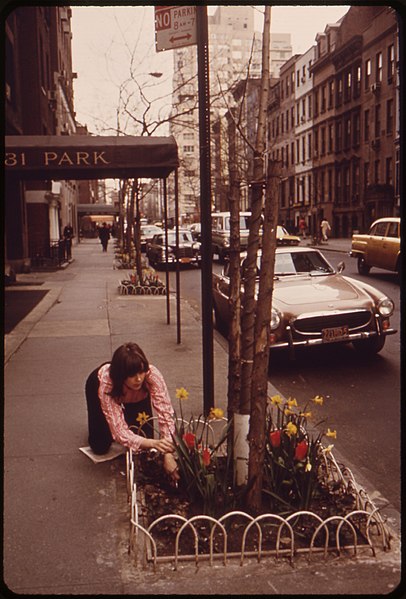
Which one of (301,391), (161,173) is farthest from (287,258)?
(301,391)

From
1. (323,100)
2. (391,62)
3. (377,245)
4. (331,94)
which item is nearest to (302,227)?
(331,94)

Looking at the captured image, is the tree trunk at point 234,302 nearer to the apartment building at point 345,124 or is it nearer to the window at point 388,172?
the apartment building at point 345,124

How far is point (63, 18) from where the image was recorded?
170ft

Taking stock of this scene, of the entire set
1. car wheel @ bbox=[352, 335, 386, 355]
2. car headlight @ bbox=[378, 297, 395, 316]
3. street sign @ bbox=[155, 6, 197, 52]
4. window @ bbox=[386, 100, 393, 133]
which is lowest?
car wheel @ bbox=[352, 335, 386, 355]

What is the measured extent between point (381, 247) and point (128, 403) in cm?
1688

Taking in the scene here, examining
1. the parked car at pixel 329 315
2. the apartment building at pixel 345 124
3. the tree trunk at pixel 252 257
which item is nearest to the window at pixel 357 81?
the apartment building at pixel 345 124

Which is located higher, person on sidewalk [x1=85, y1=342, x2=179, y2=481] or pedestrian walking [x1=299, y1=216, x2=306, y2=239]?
pedestrian walking [x1=299, y1=216, x2=306, y2=239]

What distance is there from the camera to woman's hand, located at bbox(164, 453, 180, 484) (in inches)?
168

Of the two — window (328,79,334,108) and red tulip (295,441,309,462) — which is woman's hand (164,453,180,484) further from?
window (328,79,334,108)

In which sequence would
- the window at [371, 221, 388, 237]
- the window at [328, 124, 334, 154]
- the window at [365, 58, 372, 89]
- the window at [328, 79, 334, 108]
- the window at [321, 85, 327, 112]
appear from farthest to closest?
the window at [321, 85, 327, 112] < the window at [328, 124, 334, 154] < the window at [328, 79, 334, 108] < the window at [365, 58, 372, 89] < the window at [371, 221, 388, 237]

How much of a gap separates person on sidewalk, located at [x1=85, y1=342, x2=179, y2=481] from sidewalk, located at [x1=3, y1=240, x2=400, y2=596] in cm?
31

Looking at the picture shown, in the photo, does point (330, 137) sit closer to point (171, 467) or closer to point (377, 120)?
point (377, 120)

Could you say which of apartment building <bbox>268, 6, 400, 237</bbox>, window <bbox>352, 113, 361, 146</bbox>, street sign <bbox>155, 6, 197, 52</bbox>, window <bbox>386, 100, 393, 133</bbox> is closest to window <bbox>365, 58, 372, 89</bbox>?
apartment building <bbox>268, 6, 400, 237</bbox>

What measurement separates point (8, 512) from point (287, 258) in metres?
7.14
